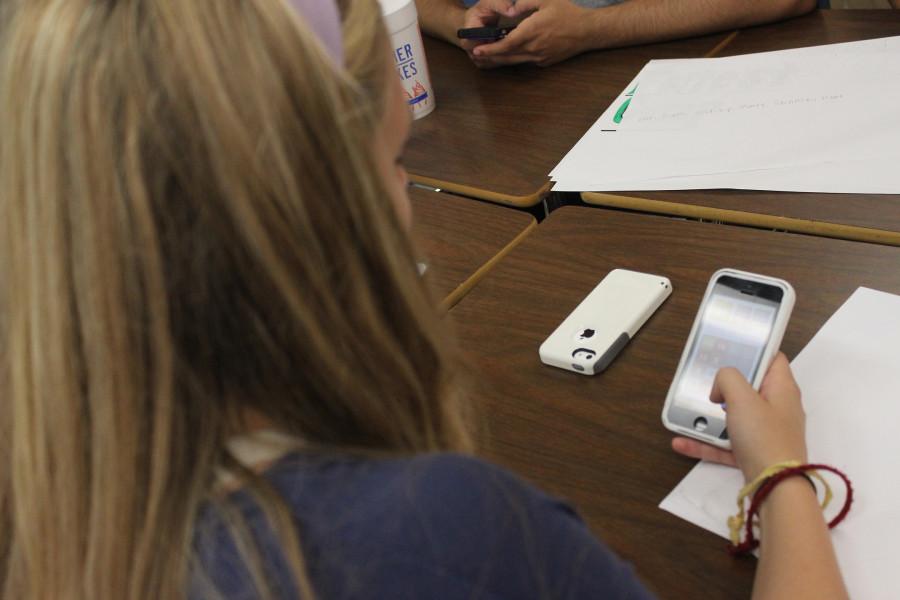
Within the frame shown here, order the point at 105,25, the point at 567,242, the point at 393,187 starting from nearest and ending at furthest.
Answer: the point at 105,25
the point at 393,187
the point at 567,242

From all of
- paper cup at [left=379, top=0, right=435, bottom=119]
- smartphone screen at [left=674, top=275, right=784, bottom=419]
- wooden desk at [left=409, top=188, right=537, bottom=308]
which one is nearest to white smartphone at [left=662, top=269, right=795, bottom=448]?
smartphone screen at [left=674, top=275, right=784, bottom=419]

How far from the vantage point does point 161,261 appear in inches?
17.3

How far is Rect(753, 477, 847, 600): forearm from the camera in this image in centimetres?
58

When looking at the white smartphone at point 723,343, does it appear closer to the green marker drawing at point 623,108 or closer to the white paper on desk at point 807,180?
the white paper on desk at point 807,180

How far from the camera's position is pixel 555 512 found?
0.50 meters

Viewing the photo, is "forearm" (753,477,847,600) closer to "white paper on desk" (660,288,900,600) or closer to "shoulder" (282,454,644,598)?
"white paper on desk" (660,288,900,600)

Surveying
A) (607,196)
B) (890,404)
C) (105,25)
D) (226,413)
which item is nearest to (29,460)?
(226,413)

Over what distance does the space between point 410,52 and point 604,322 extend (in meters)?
0.63

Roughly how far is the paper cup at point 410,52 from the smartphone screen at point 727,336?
0.61 metres

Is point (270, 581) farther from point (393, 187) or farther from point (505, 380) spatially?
point (505, 380)

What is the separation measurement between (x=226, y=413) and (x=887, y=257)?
669mm

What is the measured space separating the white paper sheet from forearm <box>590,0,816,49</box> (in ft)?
0.39

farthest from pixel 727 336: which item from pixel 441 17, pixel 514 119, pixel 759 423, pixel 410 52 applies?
pixel 441 17

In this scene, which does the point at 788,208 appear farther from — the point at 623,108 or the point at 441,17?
the point at 441,17
